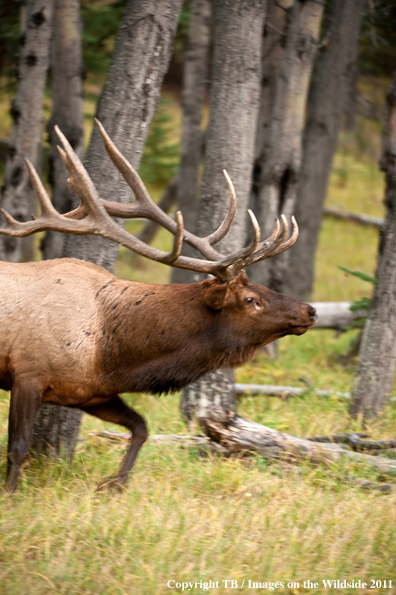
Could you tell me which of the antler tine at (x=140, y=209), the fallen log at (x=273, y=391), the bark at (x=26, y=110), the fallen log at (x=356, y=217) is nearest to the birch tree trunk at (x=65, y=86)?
the bark at (x=26, y=110)

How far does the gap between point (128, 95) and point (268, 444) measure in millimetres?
2836

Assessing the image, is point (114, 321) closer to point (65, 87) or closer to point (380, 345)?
point (380, 345)

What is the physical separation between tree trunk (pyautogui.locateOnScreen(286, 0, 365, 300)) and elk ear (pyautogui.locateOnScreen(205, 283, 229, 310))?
7.62 metres

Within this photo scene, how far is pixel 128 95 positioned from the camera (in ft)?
16.1

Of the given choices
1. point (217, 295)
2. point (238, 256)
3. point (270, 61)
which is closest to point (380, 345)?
point (217, 295)

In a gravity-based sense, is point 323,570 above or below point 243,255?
below

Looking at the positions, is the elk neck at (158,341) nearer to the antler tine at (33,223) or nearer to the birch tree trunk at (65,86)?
the antler tine at (33,223)

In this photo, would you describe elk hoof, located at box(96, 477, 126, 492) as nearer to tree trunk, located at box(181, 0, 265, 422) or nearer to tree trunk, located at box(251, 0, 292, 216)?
tree trunk, located at box(181, 0, 265, 422)

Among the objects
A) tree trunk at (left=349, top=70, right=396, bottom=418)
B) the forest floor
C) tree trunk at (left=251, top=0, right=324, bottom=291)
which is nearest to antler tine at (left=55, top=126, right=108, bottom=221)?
the forest floor

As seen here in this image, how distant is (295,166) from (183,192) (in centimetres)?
293

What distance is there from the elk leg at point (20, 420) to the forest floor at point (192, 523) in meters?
0.18

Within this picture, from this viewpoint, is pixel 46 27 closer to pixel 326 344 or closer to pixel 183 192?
pixel 183 192

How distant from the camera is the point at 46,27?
26.5 ft

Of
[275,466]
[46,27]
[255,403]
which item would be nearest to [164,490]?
[275,466]
